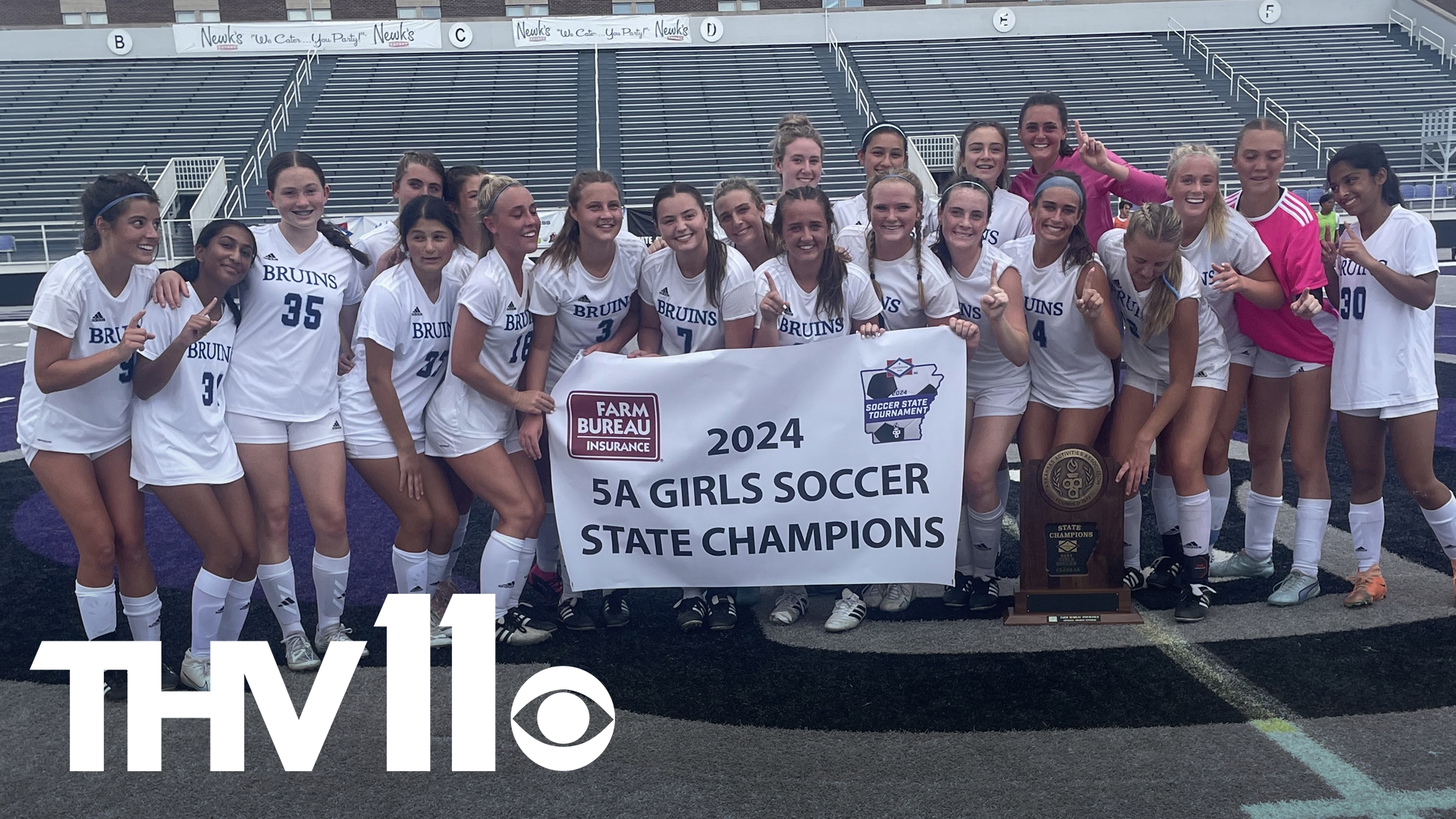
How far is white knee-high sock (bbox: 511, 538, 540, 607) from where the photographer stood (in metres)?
4.76

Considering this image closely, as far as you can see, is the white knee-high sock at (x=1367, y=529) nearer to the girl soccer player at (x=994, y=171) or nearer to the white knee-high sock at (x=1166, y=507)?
the white knee-high sock at (x=1166, y=507)

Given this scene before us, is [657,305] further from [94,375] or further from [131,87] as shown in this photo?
[131,87]

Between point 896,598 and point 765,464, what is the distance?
35.3 inches

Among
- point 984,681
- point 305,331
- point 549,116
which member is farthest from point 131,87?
point 984,681

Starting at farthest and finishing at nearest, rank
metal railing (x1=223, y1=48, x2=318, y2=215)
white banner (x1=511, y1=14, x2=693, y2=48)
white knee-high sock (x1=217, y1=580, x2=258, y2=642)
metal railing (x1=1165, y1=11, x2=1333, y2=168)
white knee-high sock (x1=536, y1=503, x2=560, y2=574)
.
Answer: white banner (x1=511, y1=14, x2=693, y2=48)
metal railing (x1=1165, y1=11, x2=1333, y2=168)
metal railing (x1=223, y1=48, x2=318, y2=215)
white knee-high sock (x1=536, y1=503, x2=560, y2=574)
white knee-high sock (x1=217, y1=580, x2=258, y2=642)

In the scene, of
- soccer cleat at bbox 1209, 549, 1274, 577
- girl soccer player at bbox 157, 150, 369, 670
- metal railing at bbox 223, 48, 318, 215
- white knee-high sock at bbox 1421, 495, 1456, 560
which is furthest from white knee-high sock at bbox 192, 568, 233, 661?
metal railing at bbox 223, 48, 318, 215

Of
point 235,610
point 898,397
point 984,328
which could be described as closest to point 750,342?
point 898,397

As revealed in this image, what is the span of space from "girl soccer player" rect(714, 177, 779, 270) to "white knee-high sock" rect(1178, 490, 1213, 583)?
209 centimetres

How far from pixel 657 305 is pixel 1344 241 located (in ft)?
9.34

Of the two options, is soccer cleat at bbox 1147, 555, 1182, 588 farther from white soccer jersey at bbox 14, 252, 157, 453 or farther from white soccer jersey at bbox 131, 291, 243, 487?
white soccer jersey at bbox 14, 252, 157, 453

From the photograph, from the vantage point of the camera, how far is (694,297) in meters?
4.85

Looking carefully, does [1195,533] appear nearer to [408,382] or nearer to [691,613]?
[691,613]

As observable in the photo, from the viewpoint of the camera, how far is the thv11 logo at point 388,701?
3.74m

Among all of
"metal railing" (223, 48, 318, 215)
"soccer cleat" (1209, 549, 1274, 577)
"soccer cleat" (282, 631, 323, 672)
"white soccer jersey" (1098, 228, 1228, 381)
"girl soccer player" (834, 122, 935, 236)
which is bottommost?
"soccer cleat" (1209, 549, 1274, 577)
